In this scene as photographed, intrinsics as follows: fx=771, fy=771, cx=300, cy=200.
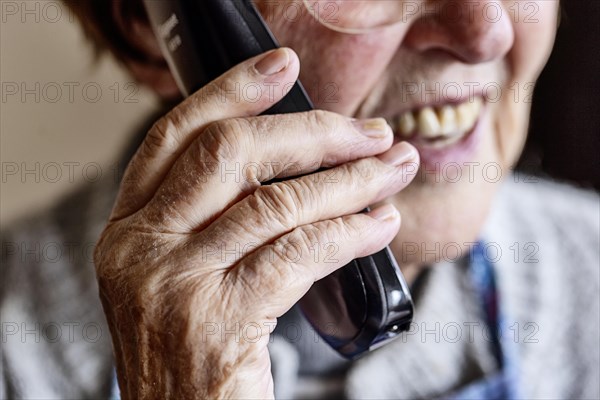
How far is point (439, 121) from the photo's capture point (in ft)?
3.14

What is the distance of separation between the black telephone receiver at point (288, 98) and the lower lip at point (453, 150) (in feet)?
0.70

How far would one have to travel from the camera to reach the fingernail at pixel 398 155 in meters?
0.75

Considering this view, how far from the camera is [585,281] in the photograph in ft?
4.24

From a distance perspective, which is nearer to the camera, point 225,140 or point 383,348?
point 225,140

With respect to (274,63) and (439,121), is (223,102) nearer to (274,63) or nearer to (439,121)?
(274,63)

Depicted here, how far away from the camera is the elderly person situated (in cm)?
71

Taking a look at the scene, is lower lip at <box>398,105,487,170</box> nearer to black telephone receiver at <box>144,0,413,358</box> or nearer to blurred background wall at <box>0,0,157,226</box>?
black telephone receiver at <box>144,0,413,358</box>

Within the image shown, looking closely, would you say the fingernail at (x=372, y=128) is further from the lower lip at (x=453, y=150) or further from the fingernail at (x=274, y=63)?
the lower lip at (x=453, y=150)

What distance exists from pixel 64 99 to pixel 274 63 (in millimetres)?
680

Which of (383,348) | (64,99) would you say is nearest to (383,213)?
(383,348)

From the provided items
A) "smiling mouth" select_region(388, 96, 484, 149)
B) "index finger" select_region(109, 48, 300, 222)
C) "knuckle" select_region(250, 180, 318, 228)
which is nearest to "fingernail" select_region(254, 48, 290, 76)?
"index finger" select_region(109, 48, 300, 222)

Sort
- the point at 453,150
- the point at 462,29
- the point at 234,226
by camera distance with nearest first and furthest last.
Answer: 1. the point at 234,226
2. the point at 462,29
3. the point at 453,150

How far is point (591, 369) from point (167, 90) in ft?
2.55

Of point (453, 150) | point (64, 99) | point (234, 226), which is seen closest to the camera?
point (234, 226)
